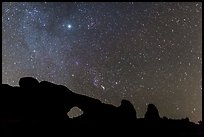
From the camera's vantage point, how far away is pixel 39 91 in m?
21.8

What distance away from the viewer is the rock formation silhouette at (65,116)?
16.9 meters

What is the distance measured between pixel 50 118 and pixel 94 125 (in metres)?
3.02

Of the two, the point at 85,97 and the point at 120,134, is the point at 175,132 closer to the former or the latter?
the point at 120,134

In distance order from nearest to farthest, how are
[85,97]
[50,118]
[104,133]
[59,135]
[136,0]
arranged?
Answer: [136,0] → [59,135] → [104,133] → [50,118] → [85,97]

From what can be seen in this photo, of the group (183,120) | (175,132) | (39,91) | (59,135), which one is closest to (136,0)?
(59,135)

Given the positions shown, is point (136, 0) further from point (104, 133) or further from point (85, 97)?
point (85, 97)

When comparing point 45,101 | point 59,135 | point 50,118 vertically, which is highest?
point 45,101

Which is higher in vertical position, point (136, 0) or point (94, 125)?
point (136, 0)

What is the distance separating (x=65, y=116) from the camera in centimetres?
2086

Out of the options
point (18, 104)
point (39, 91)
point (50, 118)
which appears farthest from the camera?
point (39, 91)

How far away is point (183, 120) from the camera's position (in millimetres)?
23141

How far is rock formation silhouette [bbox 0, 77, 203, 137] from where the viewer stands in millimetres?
16922

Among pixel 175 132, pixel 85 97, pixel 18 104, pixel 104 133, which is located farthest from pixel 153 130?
pixel 18 104

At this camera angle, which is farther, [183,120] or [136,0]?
[183,120]
